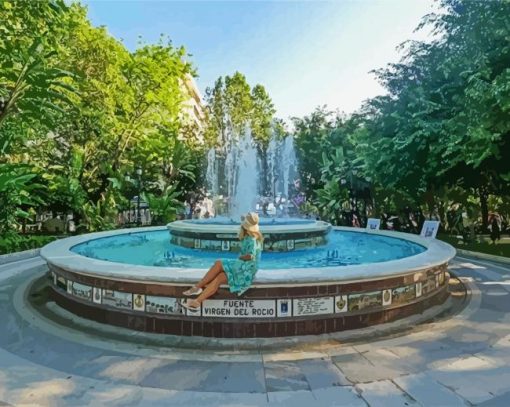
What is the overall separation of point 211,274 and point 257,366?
1637 mm

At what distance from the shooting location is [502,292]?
1057 cm

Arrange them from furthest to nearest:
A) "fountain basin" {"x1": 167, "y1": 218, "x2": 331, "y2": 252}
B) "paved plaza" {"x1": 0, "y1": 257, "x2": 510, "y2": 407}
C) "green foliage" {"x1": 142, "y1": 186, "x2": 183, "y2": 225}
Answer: "green foliage" {"x1": 142, "y1": 186, "x2": 183, "y2": 225} → "fountain basin" {"x1": 167, "y1": 218, "x2": 331, "y2": 252} → "paved plaza" {"x1": 0, "y1": 257, "x2": 510, "y2": 407}

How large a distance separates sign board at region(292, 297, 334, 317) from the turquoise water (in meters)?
3.08

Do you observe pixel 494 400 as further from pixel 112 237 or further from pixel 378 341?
pixel 112 237

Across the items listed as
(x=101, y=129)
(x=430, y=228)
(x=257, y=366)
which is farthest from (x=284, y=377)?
(x=101, y=129)

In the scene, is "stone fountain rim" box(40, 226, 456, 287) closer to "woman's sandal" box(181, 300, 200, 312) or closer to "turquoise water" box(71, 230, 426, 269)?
"woman's sandal" box(181, 300, 200, 312)

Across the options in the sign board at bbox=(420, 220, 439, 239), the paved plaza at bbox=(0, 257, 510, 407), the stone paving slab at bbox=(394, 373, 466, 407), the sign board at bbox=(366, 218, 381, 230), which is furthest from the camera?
the sign board at bbox=(366, 218, 381, 230)

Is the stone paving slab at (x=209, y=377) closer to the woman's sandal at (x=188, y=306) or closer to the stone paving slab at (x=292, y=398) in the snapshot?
the stone paving slab at (x=292, y=398)

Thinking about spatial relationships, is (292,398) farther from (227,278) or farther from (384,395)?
(227,278)

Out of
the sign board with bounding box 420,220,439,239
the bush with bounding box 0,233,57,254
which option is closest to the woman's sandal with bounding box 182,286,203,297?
the sign board with bounding box 420,220,439,239

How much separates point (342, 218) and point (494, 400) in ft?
84.5

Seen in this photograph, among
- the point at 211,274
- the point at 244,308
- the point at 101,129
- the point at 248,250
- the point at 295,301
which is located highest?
the point at 101,129

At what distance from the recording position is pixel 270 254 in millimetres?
12578

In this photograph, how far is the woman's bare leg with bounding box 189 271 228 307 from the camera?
6840 millimetres
